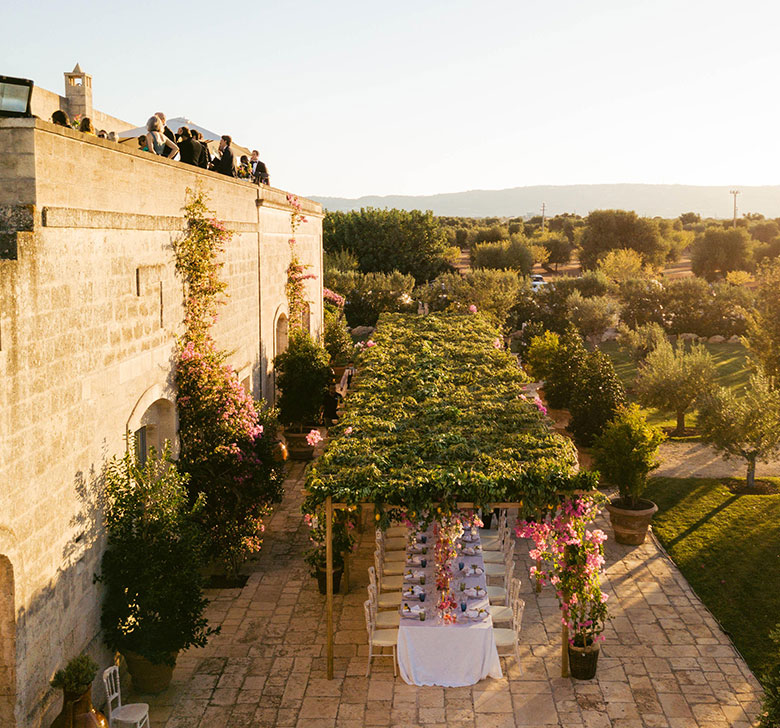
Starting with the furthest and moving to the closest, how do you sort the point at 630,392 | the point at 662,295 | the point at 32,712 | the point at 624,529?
the point at 662,295 → the point at 630,392 → the point at 624,529 → the point at 32,712

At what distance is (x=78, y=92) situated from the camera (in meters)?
11.4

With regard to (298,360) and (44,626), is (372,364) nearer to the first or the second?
(298,360)

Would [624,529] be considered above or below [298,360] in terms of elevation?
below

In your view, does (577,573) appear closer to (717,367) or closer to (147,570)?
(147,570)

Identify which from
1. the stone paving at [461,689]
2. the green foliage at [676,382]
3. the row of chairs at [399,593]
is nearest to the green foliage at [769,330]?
the green foliage at [676,382]

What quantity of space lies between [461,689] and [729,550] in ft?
19.9

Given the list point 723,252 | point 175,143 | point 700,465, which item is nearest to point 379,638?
point 175,143

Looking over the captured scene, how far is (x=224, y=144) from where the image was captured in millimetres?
14141

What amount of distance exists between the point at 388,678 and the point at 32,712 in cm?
346

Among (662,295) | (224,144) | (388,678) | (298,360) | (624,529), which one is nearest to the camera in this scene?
(388,678)

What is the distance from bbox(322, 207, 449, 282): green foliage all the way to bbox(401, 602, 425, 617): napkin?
108 feet

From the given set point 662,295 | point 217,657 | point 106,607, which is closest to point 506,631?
point 217,657

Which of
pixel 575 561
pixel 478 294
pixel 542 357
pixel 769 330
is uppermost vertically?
pixel 478 294

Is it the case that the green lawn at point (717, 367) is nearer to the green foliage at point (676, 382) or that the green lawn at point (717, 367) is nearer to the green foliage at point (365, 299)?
the green foliage at point (676, 382)
